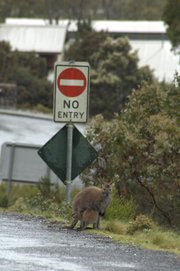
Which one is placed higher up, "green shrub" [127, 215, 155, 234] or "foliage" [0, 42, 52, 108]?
"foliage" [0, 42, 52, 108]

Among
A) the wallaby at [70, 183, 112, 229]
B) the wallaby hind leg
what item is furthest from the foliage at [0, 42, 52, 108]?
the wallaby at [70, 183, 112, 229]

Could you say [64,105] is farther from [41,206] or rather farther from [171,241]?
[171,241]

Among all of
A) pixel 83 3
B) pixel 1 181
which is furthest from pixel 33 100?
pixel 1 181

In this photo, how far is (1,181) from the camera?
25672 millimetres

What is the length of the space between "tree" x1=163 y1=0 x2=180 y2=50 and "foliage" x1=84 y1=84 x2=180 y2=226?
72.7 ft

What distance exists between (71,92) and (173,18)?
2825cm

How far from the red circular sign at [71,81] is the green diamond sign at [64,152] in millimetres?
671

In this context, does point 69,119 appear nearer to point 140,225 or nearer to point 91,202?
point 140,225

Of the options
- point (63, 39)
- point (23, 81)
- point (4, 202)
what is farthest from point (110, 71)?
point (4, 202)

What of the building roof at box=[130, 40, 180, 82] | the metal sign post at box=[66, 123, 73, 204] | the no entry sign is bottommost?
the metal sign post at box=[66, 123, 73, 204]

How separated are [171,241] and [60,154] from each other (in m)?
4.14

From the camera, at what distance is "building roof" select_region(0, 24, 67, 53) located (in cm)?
9281

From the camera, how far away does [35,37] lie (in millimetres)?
94188

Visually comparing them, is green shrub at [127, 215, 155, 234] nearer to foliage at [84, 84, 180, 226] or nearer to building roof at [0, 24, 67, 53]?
foliage at [84, 84, 180, 226]
